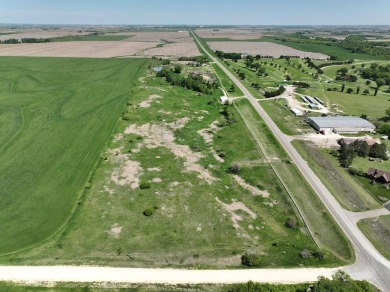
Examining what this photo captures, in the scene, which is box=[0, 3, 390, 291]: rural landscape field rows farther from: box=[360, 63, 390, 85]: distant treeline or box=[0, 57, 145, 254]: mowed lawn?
box=[360, 63, 390, 85]: distant treeline

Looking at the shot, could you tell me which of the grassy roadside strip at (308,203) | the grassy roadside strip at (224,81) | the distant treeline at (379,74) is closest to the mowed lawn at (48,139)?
the grassy roadside strip at (308,203)

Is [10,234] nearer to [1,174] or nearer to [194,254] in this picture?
[1,174]

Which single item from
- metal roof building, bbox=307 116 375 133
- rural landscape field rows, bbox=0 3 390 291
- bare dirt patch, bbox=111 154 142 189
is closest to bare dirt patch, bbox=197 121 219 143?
rural landscape field rows, bbox=0 3 390 291

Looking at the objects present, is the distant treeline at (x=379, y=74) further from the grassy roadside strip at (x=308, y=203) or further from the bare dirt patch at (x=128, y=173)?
the bare dirt patch at (x=128, y=173)

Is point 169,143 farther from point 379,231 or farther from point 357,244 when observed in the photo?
point 379,231

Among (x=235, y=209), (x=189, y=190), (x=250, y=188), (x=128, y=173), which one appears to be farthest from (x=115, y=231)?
(x=250, y=188)
